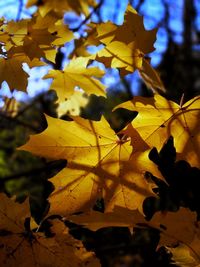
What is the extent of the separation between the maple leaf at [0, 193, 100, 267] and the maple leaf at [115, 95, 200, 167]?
0.35m

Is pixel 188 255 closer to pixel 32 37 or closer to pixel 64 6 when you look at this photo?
pixel 32 37

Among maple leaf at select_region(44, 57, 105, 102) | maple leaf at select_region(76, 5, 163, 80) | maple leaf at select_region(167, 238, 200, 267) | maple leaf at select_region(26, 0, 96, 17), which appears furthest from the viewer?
maple leaf at select_region(26, 0, 96, 17)

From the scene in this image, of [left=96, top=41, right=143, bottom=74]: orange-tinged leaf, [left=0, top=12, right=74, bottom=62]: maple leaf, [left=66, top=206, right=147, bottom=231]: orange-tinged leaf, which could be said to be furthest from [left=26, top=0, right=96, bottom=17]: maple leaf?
[left=66, top=206, right=147, bottom=231]: orange-tinged leaf

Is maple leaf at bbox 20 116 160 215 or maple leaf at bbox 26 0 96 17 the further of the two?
maple leaf at bbox 26 0 96 17

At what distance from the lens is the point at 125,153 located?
1099 mm

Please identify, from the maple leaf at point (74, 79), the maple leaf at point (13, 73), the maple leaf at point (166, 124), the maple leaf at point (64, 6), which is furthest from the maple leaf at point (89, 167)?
the maple leaf at point (64, 6)

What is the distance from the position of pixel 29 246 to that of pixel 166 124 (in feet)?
1.69

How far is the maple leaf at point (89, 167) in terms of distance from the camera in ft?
3.38

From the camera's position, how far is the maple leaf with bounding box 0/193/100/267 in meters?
1.06

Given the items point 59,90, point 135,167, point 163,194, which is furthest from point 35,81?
point 135,167

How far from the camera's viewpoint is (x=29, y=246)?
1.07 meters

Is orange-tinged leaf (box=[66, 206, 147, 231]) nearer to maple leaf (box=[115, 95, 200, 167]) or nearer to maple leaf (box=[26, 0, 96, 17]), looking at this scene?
maple leaf (box=[115, 95, 200, 167])

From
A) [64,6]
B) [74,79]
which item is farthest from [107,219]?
[64,6]

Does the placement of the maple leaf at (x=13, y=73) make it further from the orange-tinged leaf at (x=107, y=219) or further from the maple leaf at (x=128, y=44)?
the orange-tinged leaf at (x=107, y=219)
